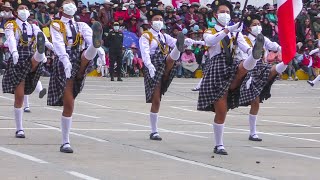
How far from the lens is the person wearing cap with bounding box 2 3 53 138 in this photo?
1409 cm

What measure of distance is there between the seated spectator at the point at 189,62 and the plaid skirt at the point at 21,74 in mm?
16788

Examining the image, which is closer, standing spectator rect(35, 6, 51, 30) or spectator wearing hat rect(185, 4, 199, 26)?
standing spectator rect(35, 6, 51, 30)

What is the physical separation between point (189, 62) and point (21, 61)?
56.3 feet

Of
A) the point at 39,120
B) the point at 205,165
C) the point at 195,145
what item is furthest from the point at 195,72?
the point at 205,165

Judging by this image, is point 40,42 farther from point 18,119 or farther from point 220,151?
point 220,151

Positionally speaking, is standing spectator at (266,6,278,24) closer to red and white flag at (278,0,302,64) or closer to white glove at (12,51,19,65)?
white glove at (12,51,19,65)

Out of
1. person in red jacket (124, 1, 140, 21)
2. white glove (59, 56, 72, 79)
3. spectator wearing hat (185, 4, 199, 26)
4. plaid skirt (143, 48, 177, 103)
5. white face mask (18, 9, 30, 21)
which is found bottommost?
spectator wearing hat (185, 4, 199, 26)

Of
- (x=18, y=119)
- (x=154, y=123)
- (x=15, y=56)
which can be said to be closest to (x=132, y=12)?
(x=154, y=123)

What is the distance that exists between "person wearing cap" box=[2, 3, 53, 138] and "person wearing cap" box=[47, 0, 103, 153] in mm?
1065

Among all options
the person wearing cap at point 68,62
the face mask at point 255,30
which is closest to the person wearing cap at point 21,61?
the person wearing cap at point 68,62

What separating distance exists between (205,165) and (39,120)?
5870 mm

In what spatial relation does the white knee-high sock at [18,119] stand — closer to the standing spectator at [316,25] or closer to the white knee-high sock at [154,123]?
the white knee-high sock at [154,123]

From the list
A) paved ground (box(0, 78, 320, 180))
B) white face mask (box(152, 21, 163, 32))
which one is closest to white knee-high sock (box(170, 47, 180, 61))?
white face mask (box(152, 21, 163, 32))

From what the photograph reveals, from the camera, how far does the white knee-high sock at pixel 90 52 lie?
12280 millimetres
